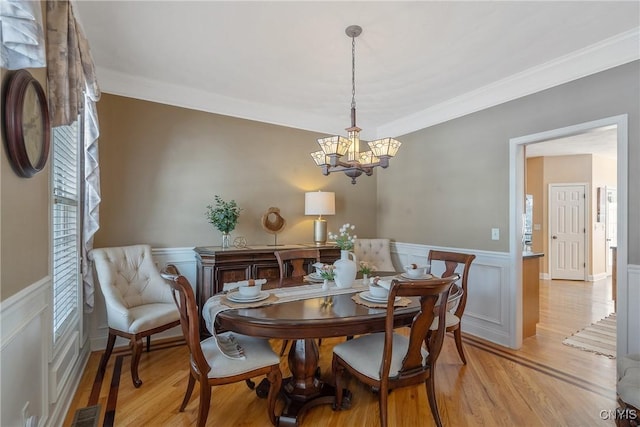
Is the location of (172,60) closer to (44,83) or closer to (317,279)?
(44,83)

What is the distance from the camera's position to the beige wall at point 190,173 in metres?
3.12

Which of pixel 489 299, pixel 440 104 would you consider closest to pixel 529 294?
pixel 489 299

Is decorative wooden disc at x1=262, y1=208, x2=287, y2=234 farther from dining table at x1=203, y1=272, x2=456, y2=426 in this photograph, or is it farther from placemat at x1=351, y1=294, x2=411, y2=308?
placemat at x1=351, y1=294, x2=411, y2=308

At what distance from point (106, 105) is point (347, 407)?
133 inches

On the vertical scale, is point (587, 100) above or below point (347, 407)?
above

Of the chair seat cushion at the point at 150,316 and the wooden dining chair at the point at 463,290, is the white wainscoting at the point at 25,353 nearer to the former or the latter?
the chair seat cushion at the point at 150,316

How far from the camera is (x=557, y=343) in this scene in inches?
126

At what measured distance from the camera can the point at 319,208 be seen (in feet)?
12.7

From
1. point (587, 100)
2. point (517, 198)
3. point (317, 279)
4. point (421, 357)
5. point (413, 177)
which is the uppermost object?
point (587, 100)

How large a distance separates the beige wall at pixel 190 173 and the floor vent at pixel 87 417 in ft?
4.89

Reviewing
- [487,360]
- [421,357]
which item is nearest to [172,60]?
[421,357]

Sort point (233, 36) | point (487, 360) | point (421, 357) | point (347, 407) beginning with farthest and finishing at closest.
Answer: point (487, 360), point (233, 36), point (347, 407), point (421, 357)

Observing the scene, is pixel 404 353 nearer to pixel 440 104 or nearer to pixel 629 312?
pixel 629 312

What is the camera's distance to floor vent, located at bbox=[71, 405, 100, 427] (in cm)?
194
